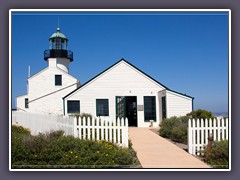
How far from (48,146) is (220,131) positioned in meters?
4.96

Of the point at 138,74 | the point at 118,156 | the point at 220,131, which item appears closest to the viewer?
the point at 118,156

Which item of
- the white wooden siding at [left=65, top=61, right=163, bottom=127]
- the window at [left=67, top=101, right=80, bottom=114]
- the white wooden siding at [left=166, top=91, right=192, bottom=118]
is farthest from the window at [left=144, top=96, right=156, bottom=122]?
the window at [left=67, top=101, right=80, bottom=114]

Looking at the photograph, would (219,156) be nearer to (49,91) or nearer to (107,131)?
(107,131)

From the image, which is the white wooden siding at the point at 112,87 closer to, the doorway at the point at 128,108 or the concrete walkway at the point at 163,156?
the doorway at the point at 128,108

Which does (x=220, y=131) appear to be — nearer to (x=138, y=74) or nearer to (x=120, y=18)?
(x=120, y=18)

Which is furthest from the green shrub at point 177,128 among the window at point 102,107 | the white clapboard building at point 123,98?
the window at point 102,107

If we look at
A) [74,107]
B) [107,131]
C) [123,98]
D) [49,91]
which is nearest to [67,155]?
[107,131]

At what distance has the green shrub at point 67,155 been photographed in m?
6.72

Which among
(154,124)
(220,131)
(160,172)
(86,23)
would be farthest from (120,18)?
(154,124)

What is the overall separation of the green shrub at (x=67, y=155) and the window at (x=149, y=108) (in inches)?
339

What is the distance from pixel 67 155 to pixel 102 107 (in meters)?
8.56

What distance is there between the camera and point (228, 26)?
21.1 ft

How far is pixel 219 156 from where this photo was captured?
7090mm

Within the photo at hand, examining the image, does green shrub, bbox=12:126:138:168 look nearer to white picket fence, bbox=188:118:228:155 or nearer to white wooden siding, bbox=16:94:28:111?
white wooden siding, bbox=16:94:28:111
